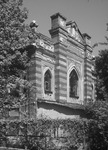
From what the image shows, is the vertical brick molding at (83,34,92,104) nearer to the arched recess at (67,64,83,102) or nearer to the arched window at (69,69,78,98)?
the arched recess at (67,64,83,102)

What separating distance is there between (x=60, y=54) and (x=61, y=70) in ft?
4.80

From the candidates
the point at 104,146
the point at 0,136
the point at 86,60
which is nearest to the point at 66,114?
the point at 104,146

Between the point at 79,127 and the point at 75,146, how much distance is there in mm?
1338

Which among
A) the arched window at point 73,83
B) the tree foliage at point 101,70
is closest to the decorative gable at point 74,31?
the tree foliage at point 101,70

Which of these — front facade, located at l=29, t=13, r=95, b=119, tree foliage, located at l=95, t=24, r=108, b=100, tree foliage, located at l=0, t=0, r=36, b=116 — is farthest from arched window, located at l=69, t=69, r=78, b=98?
tree foliage, located at l=0, t=0, r=36, b=116

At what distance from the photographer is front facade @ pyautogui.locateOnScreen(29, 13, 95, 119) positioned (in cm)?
1670

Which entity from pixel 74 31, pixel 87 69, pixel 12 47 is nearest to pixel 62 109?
pixel 87 69

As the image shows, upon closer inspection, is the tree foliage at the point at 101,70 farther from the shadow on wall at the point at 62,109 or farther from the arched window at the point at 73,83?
the shadow on wall at the point at 62,109

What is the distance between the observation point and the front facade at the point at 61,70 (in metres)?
16.7

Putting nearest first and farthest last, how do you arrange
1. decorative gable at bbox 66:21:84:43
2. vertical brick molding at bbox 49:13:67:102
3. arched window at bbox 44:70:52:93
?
arched window at bbox 44:70:52:93, vertical brick molding at bbox 49:13:67:102, decorative gable at bbox 66:21:84:43

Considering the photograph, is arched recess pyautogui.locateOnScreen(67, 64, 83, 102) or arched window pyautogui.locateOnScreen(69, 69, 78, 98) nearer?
arched recess pyautogui.locateOnScreen(67, 64, 83, 102)

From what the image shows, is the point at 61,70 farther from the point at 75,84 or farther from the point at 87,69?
the point at 87,69

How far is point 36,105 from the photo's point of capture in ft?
51.8

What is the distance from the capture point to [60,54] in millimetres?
18750
